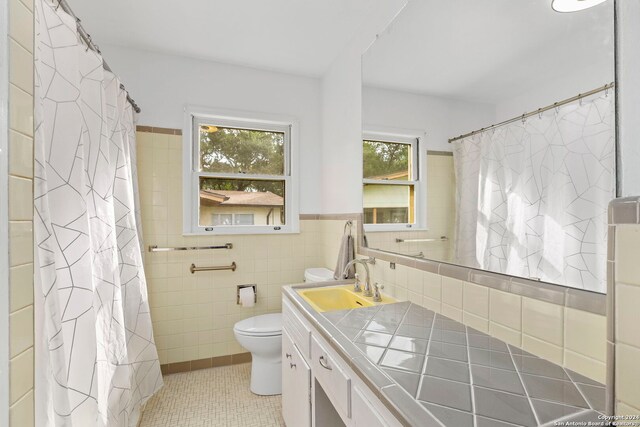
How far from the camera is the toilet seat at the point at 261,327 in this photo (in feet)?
6.69

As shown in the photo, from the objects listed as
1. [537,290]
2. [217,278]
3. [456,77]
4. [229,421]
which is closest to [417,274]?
[537,290]

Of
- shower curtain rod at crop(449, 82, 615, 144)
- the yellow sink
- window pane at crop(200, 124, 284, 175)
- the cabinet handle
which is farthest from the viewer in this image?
window pane at crop(200, 124, 284, 175)

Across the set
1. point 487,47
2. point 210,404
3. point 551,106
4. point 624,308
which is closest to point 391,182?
point 487,47

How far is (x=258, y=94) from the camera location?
2.60 meters

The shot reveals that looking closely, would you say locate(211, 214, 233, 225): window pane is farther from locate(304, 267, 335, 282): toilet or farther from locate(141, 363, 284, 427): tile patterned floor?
locate(141, 363, 284, 427): tile patterned floor

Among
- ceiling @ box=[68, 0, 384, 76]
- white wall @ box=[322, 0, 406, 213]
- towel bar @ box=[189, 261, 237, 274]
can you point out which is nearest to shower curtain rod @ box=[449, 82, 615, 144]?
white wall @ box=[322, 0, 406, 213]

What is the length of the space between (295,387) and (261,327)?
0.70 m

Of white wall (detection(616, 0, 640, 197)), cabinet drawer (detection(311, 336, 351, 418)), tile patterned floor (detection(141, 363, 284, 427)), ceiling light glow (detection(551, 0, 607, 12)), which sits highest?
ceiling light glow (detection(551, 0, 607, 12))

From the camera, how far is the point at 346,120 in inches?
89.6

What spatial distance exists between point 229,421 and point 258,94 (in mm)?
2447

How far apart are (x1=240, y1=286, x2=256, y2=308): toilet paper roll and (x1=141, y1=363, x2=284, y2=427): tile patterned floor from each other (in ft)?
1.78

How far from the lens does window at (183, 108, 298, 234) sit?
8.14 feet

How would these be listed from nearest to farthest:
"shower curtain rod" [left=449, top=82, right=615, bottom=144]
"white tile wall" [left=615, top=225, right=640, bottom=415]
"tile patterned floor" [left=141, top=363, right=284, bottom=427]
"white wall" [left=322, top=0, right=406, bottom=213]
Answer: "white tile wall" [left=615, top=225, right=640, bottom=415] < "shower curtain rod" [left=449, top=82, right=615, bottom=144] < "tile patterned floor" [left=141, top=363, right=284, bottom=427] < "white wall" [left=322, top=0, right=406, bottom=213]

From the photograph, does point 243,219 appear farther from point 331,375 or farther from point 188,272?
point 331,375
